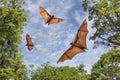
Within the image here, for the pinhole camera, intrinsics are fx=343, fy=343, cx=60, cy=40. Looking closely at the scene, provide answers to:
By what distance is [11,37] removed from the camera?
36188 mm

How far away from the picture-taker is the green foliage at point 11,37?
115ft

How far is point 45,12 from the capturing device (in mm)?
33781

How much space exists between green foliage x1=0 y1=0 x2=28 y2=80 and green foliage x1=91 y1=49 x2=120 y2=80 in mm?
25761

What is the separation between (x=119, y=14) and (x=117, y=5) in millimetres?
1026

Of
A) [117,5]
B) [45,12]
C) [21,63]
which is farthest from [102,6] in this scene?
[21,63]

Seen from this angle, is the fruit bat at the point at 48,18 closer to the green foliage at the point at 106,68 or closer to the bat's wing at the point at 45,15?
the bat's wing at the point at 45,15

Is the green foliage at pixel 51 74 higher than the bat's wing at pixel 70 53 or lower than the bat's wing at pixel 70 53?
higher

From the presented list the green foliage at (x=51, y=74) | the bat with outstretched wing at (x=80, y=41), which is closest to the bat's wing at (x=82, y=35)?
the bat with outstretched wing at (x=80, y=41)

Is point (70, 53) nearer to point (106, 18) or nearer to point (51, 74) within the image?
point (106, 18)

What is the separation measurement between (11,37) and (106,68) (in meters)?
40.0

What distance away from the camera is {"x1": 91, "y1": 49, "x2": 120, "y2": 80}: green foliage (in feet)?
228

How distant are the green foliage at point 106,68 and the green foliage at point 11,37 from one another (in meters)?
25.8

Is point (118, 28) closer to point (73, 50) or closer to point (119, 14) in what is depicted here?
point (119, 14)

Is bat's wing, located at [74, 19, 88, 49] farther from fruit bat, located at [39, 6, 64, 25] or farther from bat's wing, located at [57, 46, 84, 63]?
fruit bat, located at [39, 6, 64, 25]
